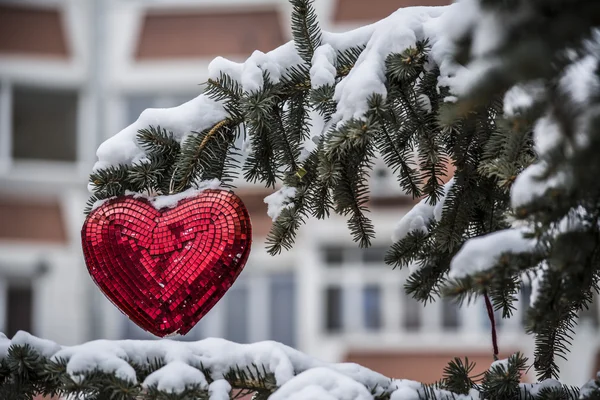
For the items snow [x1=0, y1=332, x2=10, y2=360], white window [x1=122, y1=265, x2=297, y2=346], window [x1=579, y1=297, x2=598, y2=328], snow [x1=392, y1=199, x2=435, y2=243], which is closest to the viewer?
snow [x1=0, y1=332, x2=10, y2=360]

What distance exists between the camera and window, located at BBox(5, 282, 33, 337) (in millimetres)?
7943

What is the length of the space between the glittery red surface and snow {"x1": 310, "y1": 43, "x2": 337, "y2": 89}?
158 millimetres

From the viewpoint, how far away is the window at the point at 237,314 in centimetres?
816

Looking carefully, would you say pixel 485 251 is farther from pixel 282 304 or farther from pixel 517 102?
pixel 282 304

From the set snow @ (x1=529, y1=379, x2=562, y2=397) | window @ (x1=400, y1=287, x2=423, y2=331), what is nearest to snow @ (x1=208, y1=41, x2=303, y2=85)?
snow @ (x1=529, y1=379, x2=562, y2=397)

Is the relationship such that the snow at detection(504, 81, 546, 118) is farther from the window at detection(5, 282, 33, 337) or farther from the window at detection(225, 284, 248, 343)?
the window at detection(5, 282, 33, 337)

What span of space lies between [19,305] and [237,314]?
1.75 meters

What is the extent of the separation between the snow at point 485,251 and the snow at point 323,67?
1.17 ft

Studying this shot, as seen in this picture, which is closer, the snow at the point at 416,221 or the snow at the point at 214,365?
the snow at the point at 214,365

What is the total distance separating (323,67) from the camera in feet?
3.65

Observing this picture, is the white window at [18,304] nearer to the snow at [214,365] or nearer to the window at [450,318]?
the window at [450,318]

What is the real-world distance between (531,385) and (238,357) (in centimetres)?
31

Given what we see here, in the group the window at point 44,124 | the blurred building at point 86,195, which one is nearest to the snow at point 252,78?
the blurred building at point 86,195

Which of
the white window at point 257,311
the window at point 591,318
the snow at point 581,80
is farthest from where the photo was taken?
the white window at point 257,311
